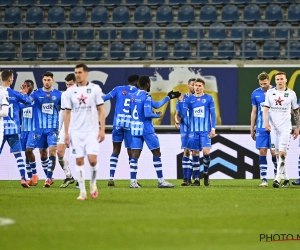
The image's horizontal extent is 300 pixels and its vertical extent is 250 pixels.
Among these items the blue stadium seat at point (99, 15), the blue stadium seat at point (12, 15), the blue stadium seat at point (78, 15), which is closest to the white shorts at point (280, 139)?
the blue stadium seat at point (99, 15)

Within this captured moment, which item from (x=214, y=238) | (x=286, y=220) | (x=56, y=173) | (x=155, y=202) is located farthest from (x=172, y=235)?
(x=56, y=173)

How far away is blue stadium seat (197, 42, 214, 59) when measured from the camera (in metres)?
23.7

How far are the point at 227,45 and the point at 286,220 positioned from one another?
15.7 metres

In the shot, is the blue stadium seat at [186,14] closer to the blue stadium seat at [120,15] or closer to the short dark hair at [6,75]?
the blue stadium seat at [120,15]

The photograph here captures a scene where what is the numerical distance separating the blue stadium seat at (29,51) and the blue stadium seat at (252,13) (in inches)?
260

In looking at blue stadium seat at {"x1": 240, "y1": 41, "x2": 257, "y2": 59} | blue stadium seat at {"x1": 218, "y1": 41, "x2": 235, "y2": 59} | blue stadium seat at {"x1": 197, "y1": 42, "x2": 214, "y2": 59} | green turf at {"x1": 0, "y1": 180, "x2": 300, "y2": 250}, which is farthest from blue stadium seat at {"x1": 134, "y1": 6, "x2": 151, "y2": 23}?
green turf at {"x1": 0, "y1": 180, "x2": 300, "y2": 250}

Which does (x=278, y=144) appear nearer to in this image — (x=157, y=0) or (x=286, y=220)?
(x=286, y=220)

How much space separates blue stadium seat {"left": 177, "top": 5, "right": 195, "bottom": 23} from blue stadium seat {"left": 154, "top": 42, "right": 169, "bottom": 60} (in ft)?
4.74

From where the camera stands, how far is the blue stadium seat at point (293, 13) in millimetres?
25250

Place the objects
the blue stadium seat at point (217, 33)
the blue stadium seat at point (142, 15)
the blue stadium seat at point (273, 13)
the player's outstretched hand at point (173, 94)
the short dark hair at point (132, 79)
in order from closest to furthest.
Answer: the player's outstretched hand at point (173, 94), the short dark hair at point (132, 79), the blue stadium seat at point (217, 33), the blue stadium seat at point (273, 13), the blue stadium seat at point (142, 15)

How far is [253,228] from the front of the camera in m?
8.34

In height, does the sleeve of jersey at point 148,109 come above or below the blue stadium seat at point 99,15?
below

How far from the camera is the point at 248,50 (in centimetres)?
2381

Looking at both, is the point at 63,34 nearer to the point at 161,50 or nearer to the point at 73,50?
the point at 73,50
